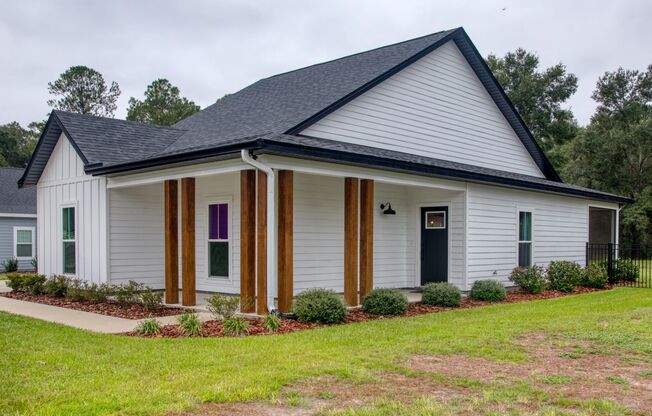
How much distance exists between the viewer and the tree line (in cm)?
3678

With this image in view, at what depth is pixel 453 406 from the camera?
4730 mm

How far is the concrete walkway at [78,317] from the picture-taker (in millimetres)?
8828

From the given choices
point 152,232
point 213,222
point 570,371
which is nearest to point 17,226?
point 152,232

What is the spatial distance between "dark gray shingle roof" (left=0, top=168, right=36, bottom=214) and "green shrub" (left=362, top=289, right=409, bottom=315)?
2015cm

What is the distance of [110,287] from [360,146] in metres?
6.02

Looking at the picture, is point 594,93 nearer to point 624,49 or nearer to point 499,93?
point 624,49

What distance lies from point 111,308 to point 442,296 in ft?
21.0

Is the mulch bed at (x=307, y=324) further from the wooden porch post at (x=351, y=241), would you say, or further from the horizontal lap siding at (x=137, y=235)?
the horizontal lap siding at (x=137, y=235)

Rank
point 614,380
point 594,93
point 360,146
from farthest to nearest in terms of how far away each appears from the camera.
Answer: point 594,93 → point 360,146 → point 614,380

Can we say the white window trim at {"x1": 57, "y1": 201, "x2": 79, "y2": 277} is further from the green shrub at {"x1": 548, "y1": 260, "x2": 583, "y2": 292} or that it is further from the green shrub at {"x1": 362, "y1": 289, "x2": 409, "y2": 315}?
the green shrub at {"x1": 548, "y1": 260, "x2": 583, "y2": 292}

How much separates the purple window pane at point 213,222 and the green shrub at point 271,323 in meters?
4.53

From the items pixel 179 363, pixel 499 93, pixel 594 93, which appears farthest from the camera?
pixel 594 93

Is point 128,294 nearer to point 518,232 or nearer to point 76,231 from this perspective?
point 76,231

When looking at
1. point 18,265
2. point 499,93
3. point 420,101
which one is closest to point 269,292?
point 420,101
